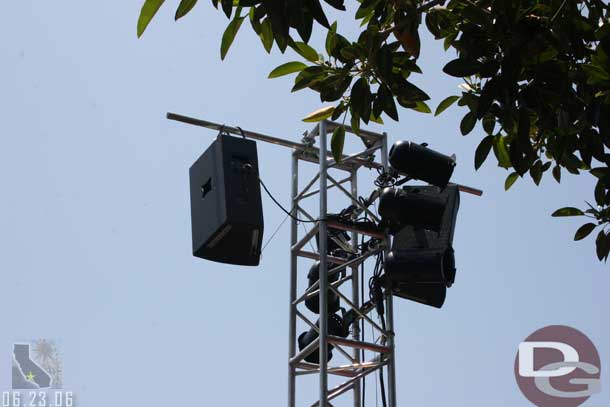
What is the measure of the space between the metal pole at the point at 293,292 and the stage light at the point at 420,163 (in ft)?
2.14

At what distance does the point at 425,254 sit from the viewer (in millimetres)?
4859

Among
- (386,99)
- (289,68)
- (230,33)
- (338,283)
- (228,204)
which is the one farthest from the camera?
(338,283)

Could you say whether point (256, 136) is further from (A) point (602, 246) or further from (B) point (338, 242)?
(A) point (602, 246)

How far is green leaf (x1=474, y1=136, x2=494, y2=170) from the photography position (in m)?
2.00

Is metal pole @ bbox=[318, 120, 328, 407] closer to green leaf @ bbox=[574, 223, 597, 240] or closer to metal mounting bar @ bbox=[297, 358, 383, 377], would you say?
metal mounting bar @ bbox=[297, 358, 383, 377]

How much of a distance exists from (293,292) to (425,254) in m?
0.78

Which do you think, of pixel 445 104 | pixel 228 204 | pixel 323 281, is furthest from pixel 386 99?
Answer: pixel 323 281

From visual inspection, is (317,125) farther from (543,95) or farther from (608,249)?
(543,95)

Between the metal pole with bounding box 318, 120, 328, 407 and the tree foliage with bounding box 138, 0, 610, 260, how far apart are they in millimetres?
2582

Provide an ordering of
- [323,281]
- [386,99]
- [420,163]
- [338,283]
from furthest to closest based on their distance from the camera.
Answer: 1. [338,283]
2. [420,163]
3. [323,281]
4. [386,99]

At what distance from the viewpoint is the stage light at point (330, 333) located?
504 cm

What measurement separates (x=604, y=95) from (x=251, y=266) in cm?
295

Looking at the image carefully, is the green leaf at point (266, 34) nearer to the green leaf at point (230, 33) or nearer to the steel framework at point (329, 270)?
the green leaf at point (230, 33)

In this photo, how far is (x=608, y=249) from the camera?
2.23 m
